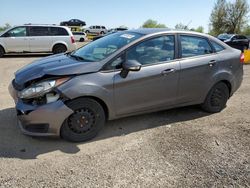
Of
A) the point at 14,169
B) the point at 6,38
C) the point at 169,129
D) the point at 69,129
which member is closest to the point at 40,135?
the point at 69,129

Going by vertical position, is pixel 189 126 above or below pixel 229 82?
below

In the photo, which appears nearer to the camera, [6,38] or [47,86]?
[47,86]

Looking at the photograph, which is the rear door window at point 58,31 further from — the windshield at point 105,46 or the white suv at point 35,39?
the windshield at point 105,46

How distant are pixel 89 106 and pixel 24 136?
1123 mm

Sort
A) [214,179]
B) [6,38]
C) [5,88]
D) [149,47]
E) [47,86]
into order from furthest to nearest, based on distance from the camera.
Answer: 1. [6,38]
2. [5,88]
3. [149,47]
4. [47,86]
5. [214,179]

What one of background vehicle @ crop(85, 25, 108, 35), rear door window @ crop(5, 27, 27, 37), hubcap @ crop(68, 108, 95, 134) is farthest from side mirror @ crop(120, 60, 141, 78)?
background vehicle @ crop(85, 25, 108, 35)

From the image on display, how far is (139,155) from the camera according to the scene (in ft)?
13.3

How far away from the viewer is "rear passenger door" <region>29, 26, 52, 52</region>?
49.9 ft

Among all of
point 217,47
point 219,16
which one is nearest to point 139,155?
point 217,47

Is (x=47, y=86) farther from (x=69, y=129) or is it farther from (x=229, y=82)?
(x=229, y=82)

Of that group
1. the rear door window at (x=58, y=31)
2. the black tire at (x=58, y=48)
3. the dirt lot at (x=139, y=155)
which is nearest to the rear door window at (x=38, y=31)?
the rear door window at (x=58, y=31)

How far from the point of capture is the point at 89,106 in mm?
4332

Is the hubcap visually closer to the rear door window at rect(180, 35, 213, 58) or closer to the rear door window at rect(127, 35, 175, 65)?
the rear door window at rect(127, 35, 175, 65)

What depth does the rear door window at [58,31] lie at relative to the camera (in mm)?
15595
